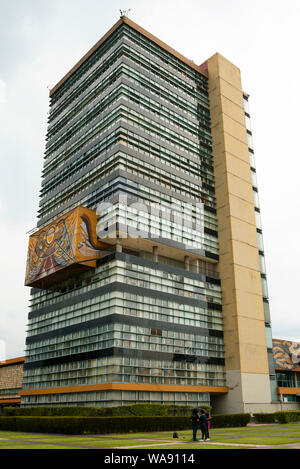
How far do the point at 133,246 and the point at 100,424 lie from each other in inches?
1360

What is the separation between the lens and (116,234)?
63000 mm

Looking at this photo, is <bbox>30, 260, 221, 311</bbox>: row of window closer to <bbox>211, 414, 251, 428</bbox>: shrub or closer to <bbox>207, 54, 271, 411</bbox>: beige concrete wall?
<bbox>207, 54, 271, 411</bbox>: beige concrete wall

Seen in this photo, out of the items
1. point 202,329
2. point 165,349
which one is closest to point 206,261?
point 202,329

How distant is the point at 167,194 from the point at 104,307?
950 inches

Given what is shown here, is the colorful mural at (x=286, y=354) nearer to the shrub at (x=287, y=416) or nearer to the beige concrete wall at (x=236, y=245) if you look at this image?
the beige concrete wall at (x=236, y=245)

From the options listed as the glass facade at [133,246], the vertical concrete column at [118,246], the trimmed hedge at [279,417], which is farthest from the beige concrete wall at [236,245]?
the vertical concrete column at [118,246]

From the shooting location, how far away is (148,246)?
224 feet

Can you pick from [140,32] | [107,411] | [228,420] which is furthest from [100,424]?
[140,32]

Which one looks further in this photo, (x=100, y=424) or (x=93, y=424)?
(x=100, y=424)

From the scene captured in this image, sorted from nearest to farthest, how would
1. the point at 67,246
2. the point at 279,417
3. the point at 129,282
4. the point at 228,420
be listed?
the point at 228,420 → the point at 279,417 → the point at 129,282 → the point at 67,246

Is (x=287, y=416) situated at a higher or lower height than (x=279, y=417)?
higher

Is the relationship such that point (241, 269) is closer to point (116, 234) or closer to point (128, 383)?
point (116, 234)

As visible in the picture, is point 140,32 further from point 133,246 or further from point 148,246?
point 133,246

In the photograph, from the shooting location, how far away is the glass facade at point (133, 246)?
59250mm
